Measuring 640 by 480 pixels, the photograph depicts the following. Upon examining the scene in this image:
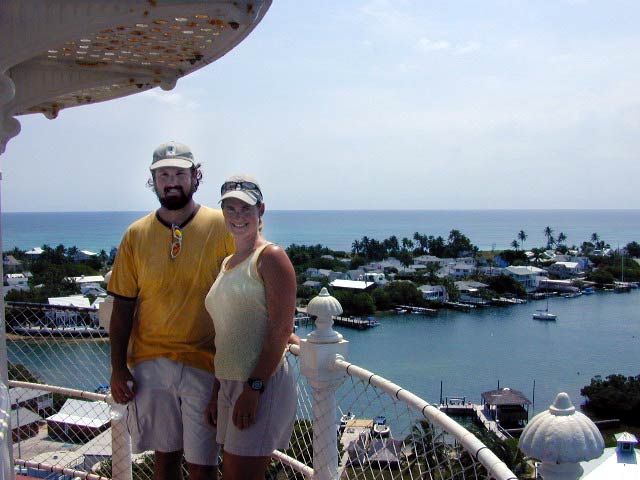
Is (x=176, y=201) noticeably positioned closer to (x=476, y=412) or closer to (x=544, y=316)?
(x=476, y=412)

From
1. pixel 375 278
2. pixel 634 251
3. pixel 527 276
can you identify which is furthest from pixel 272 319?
pixel 634 251

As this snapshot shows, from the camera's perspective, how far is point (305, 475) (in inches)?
93.5

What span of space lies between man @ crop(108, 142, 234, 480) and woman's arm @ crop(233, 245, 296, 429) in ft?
0.76

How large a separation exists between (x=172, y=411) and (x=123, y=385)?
0.16m

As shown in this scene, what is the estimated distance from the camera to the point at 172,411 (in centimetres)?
190

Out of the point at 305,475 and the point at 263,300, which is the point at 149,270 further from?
the point at 305,475

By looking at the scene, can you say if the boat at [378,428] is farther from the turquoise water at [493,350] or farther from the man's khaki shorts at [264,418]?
the turquoise water at [493,350]

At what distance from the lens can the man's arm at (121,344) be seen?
191 cm

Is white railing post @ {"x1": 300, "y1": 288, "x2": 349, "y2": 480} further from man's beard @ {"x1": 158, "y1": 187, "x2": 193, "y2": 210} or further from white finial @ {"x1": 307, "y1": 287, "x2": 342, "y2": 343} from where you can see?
man's beard @ {"x1": 158, "y1": 187, "x2": 193, "y2": 210}

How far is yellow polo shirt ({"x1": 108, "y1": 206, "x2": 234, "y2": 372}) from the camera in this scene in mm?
1878

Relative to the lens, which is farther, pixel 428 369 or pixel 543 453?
A: pixel 428 369

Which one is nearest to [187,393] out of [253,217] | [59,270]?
[253,217]

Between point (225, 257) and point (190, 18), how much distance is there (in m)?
0.68

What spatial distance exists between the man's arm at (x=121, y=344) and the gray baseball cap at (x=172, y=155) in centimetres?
43
